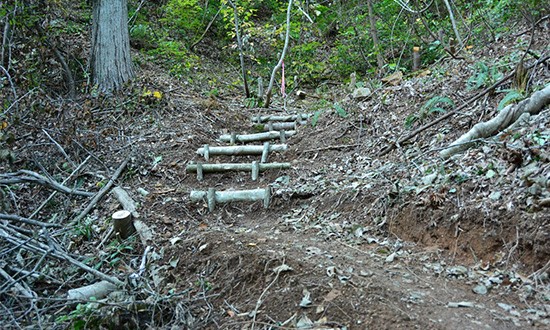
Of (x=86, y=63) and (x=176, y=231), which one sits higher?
(x=86, y=63)

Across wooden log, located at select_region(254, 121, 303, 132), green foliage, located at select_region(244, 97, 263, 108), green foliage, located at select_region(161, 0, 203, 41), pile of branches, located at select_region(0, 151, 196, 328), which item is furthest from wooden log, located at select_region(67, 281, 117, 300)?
green foliage, located at select_region(161, 0, 203, 41)

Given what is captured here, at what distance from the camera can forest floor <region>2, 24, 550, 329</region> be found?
320 cm

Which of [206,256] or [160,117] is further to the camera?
[160,117]

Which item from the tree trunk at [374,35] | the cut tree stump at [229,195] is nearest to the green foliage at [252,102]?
the tree trunk at [374,35]

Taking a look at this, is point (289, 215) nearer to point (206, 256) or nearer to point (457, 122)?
point (206, 256)

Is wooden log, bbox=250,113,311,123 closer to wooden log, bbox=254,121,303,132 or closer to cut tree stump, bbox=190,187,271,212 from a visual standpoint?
wooden log, bbox=254,121,303,132

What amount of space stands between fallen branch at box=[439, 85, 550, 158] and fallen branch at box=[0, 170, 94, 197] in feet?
14.5

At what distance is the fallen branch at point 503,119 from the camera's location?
4516mm

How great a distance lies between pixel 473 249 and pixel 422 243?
0.46 metres

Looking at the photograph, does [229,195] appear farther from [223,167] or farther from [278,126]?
[278,126]

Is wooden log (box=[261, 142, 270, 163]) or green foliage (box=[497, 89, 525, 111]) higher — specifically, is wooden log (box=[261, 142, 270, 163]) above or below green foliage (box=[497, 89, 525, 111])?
below

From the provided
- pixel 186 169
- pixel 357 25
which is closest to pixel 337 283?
pixel 186 169

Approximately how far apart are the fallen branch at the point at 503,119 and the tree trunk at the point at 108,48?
6157mm

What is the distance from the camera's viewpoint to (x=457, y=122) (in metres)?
5.27
